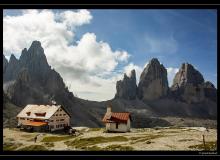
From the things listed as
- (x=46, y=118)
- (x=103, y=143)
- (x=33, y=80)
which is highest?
(x=33, y=80)

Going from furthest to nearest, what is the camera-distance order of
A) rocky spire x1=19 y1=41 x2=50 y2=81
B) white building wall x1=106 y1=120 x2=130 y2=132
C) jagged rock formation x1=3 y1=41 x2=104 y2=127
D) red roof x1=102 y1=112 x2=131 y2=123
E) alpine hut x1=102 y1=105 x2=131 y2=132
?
rocky spire x1=19 y1=41 x2=50 y2=81 → jagged rock formation x1=3 y1=41 x2=104 y2=127 → red roof x1=102 y1=112 x2=131 y2=123 → alpine hut x1=102 y1=105 x2=131 y2=132 → white building wall x1=106 y1=120 x2=130 y2=132

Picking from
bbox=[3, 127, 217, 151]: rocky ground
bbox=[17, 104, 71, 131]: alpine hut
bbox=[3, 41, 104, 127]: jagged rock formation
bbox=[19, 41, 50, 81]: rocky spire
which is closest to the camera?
bbox=[3, 127, 217, 151]: rocky ground

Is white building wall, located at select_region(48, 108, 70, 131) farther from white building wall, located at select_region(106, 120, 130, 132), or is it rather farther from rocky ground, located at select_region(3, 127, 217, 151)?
white building wall, located at select_region(106, 120, 130, 132)

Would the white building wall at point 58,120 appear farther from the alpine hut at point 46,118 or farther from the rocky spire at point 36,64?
the rocky spire at point 36,64

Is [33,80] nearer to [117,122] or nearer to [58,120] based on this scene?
[117,122]

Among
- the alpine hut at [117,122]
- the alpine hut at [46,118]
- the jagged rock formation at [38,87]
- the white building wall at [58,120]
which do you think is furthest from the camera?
the jagged rock formation at [38,87]

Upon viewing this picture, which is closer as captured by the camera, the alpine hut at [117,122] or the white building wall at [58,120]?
the white building wall at [58,120]

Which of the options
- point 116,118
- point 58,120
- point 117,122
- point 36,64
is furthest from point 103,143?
point 36,64

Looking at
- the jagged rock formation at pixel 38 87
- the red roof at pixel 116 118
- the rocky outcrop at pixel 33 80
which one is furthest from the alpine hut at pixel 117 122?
the rocky outcrop at pixel 33 80

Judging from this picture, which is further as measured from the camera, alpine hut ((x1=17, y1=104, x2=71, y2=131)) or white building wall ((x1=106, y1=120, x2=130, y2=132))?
white building wall ((x1=106, y1=120, x2=130, y2=132))

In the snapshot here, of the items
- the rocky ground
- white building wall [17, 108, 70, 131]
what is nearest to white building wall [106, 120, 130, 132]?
white building wall [17, 108, 70, 131]

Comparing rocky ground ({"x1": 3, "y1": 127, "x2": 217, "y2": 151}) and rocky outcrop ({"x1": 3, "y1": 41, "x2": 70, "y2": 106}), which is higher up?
rocky outcrop ({"x1": 3, "y1": 41, "x2": 70, "y2": 106})
